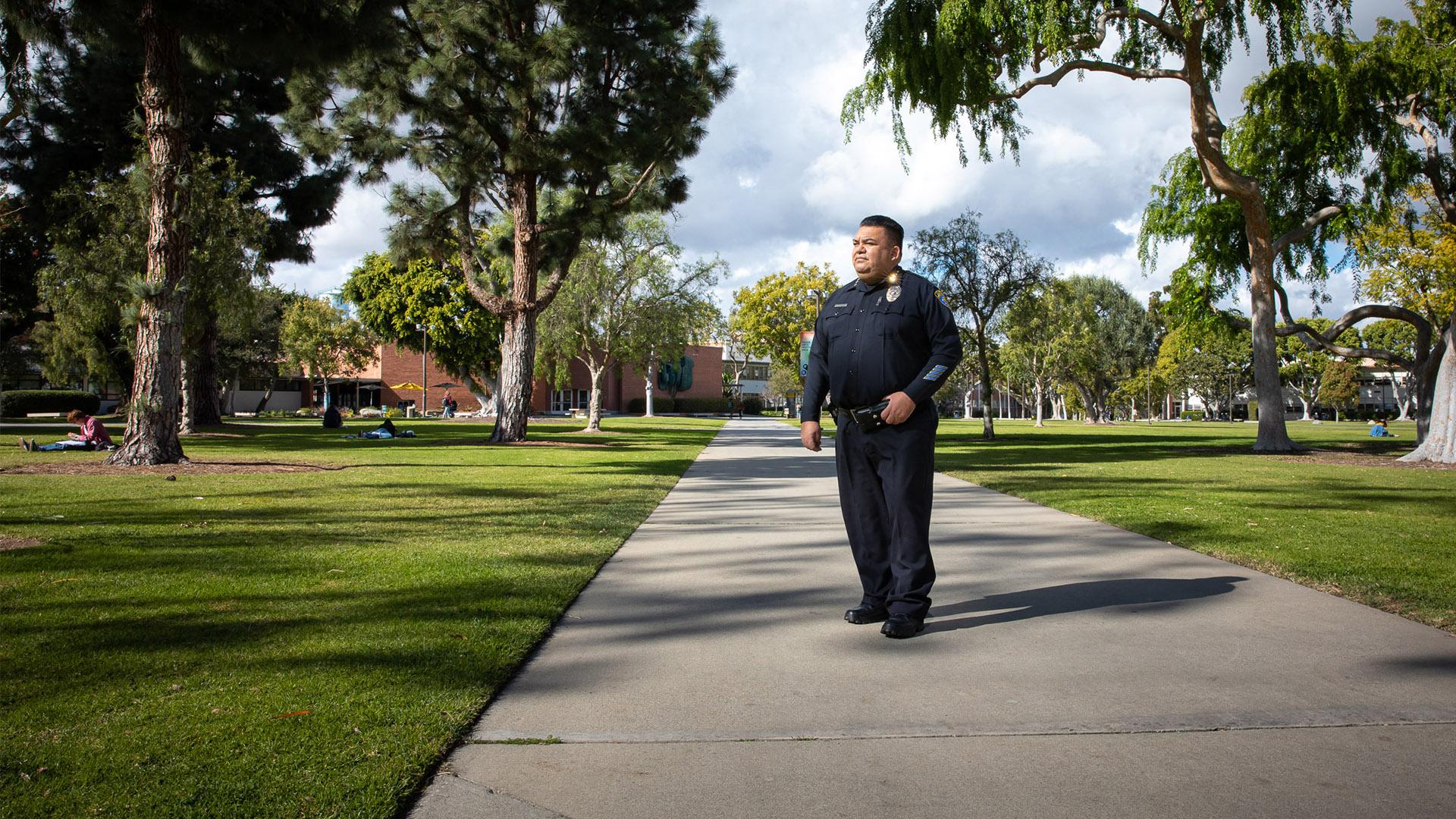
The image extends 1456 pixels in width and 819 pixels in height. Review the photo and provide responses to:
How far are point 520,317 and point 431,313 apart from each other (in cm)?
3085

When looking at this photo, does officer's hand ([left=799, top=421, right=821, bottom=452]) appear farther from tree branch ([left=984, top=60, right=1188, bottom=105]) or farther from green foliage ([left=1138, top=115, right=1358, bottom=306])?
green foliage ([left=1138, top=115, right=1358, bottom=306])

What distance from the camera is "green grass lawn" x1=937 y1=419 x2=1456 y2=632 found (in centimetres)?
593

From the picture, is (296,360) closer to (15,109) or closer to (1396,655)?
(15,109)

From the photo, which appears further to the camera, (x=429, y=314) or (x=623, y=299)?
(x=429, y=314)

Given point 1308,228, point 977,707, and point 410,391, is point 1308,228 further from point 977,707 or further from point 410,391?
point 410,391

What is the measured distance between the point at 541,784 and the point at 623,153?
21292mm

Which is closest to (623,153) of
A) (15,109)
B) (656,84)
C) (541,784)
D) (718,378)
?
(656,84)

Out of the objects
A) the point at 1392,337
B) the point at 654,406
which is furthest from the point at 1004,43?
the point at 654,406

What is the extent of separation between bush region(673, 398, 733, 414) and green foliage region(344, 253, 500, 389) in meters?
31.8

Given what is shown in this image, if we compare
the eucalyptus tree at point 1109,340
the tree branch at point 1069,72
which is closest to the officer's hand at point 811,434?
the tree branch at point 1069,72

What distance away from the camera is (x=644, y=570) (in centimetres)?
623

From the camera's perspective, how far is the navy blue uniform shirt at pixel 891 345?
14.7ft

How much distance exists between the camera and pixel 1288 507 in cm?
1030

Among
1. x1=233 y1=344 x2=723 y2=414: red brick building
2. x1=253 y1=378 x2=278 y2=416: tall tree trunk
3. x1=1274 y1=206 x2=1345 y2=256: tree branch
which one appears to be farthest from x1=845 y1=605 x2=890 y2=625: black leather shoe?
x1=253 y1=378 x2=278 y2=416: tall tree trunk
